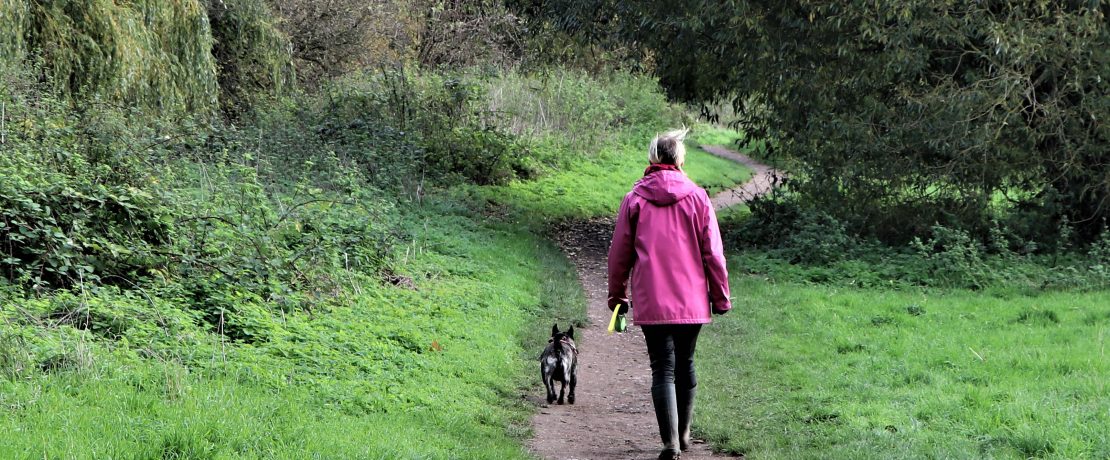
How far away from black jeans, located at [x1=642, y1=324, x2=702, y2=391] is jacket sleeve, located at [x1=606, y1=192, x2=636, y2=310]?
0.31 m

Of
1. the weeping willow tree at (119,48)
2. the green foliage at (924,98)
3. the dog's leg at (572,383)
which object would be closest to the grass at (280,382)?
the dog's leg at (572,383)

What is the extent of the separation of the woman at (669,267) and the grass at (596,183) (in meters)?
14.2

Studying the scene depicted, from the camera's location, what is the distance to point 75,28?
14.4 meters

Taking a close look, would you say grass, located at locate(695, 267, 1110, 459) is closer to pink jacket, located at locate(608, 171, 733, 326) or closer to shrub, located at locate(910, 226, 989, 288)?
shrub, located at locate(910, 226, 989, 288)

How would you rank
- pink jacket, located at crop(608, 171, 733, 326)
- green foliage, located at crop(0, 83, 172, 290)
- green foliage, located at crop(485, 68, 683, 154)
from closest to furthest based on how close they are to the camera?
pink jacket, located at crop(608, 171, 733, 326) < green foliage, located at crop(0, 83, 172, 290) < green foliage, located at crop(485, 68, 683, 154)

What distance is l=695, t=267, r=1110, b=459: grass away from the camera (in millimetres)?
7289

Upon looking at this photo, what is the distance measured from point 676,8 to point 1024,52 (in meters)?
5.40

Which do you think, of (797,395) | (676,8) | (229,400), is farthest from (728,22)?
(229,400)

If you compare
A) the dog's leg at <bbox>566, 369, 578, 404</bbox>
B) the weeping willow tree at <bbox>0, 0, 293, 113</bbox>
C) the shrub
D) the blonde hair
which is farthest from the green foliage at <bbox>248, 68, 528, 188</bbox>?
the blonde hair

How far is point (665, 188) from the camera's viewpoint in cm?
672

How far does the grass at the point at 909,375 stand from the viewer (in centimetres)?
729

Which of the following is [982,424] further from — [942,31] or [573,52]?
[573,52]

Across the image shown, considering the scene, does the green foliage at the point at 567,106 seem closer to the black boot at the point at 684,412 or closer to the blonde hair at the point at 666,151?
the blonde hair at the point at 666,151

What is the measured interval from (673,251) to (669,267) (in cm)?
11
